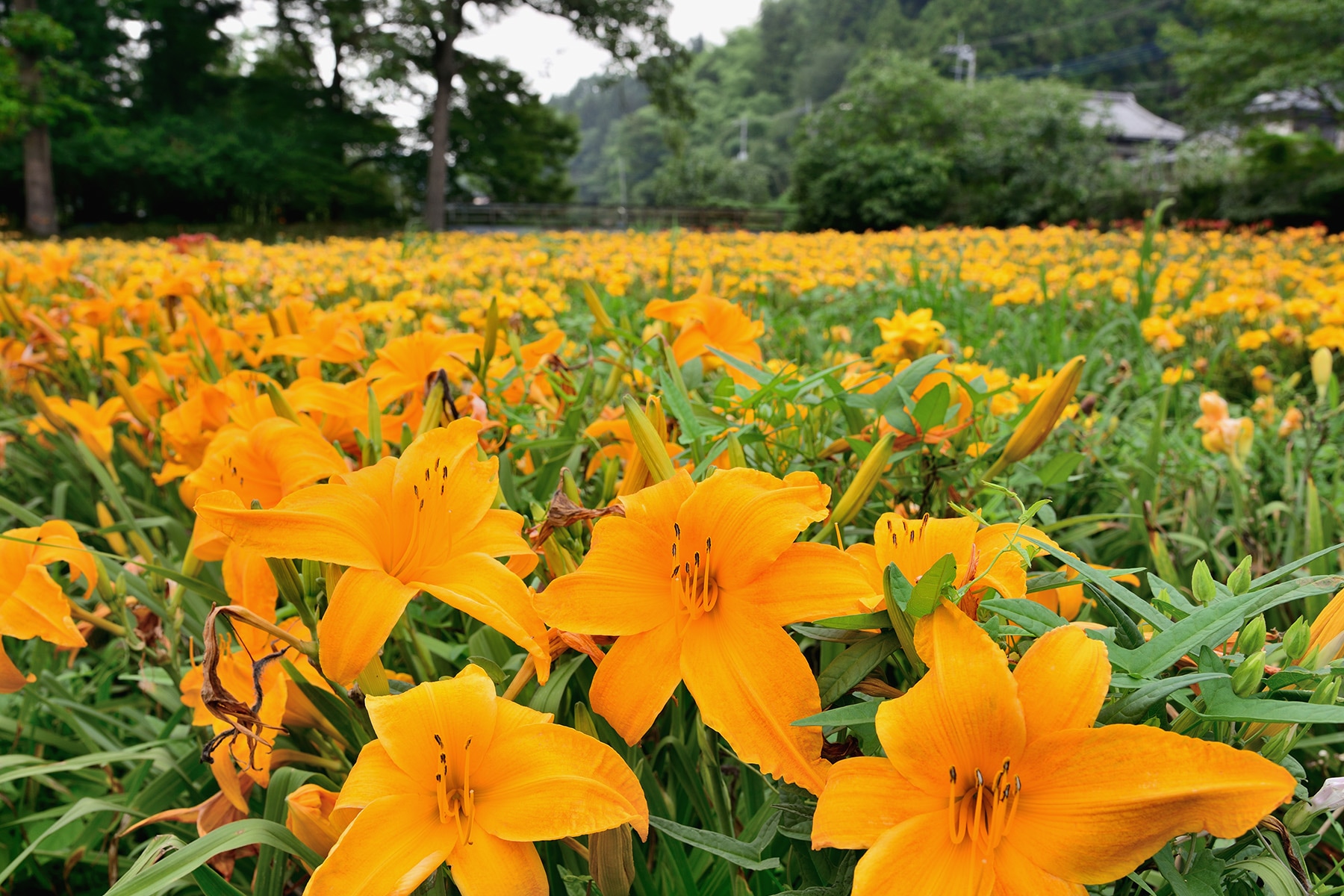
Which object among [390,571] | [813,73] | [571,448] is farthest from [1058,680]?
[813,73]

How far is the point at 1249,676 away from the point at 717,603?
0.98 feet

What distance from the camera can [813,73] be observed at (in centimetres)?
6066

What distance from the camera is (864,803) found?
15.8 inches

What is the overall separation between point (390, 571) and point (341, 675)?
97 millimetres

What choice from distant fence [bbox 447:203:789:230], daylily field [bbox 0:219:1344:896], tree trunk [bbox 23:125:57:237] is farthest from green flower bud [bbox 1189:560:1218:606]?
tree trunk [bbox 23:125:57:237]

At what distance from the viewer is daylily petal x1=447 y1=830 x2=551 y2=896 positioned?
0.44m

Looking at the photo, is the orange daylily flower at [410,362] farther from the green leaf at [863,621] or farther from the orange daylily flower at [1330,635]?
the orange daylily flower at [1330,635]

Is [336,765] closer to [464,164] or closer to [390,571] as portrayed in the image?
[390,571]

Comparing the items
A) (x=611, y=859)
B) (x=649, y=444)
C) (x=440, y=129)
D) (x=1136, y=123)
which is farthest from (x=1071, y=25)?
(x=611, y=859)

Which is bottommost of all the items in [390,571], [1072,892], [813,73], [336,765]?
[336,765]

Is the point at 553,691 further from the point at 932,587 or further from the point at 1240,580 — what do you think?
the point at 1240,580

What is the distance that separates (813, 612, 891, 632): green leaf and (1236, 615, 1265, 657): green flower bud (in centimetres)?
21

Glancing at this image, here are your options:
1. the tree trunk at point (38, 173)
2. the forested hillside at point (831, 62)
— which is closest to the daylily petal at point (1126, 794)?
the tree trunk at point (38, 173)

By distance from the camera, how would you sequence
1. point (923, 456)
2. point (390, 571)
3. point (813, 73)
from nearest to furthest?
1. point (390, 571)
2. point (923, 456)
3. point (813, 73)
